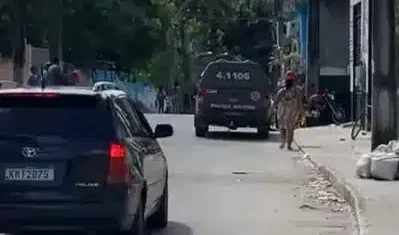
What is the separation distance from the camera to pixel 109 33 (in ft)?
198

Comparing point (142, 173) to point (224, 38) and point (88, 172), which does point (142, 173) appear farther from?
point (224, 38)

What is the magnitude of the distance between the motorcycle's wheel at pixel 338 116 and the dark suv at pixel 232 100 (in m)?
8.02

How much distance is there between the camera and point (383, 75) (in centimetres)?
2105

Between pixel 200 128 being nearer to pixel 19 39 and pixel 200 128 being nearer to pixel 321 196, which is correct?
pixel 321 196

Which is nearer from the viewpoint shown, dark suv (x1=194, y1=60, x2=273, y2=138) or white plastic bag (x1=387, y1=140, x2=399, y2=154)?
white plastic bag (x1=387, y1=140, x2=399, y2=154)

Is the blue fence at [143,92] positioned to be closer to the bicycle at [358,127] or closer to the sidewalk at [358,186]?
the bicycle at [358,127]

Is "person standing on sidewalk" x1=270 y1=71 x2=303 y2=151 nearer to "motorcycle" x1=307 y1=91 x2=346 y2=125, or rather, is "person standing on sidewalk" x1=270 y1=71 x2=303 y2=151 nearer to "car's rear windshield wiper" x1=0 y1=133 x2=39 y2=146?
"motorcycle" x1=307 y1=91 x2=346 y2=125

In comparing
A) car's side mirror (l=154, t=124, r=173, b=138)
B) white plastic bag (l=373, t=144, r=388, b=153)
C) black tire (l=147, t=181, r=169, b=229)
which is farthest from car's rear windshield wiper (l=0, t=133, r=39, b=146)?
white plastic bag (l=373, t=144, r=388, b=153)

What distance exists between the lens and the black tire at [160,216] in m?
A: 13.9

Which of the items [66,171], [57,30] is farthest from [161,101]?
[66,171]

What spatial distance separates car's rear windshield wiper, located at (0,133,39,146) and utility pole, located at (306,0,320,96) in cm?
3738

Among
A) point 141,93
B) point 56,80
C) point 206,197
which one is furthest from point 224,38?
point 206,197

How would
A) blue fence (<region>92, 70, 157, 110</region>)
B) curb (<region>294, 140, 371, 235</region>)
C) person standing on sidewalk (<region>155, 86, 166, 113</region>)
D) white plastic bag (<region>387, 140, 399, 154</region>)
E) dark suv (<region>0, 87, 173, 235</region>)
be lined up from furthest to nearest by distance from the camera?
blue fence (<region>92, 70, 157, 110</region>) → person standing on sidewalk (<region>155, 86, 166, 113</region>) → white plastic bag (<region>387, 140, 399, 154</region>) → curb (<region>294, 140, 371, 235</region>) → dark suv (<region>0, 87, 173, 235</region>)

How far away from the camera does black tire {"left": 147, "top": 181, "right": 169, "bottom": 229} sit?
45.6 ft
